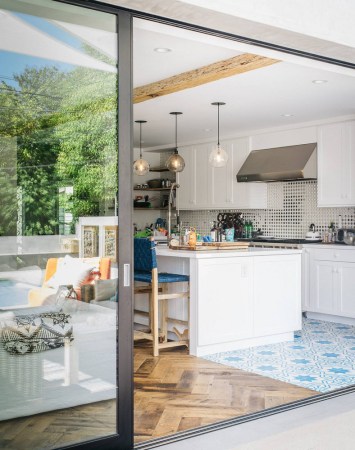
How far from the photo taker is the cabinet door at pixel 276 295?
5.73m

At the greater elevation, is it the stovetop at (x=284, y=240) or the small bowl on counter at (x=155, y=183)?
the small bowl on counter at (x=155, y=183)

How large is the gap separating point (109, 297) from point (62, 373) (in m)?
0.43

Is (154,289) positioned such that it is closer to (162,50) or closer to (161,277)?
(161,277)

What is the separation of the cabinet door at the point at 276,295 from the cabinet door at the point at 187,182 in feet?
12.2

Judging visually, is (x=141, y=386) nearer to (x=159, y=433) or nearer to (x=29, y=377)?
A: (x=159, y=433)

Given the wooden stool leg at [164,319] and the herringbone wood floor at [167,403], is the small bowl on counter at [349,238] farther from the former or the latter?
the herringbone wood floor at [167,403]

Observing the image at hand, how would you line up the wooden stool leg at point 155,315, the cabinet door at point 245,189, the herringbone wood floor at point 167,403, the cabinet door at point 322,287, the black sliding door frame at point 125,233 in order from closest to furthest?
1. the herringbone wood floor at point 167,403
2. the black sliding door frame at point 125,233
3. the wooden stool leg at point 155,315
4. the cabinet door at point 322,287
5. the cabinet door at point 245,189

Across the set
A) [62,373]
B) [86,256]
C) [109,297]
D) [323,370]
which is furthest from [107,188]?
[323,370]

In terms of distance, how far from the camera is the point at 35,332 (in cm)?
269

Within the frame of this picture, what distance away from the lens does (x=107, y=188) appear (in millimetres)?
2943

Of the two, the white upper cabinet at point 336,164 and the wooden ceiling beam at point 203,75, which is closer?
the wooden ceiling beam at point 203,75

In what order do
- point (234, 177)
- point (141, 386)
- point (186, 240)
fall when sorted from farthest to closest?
point (234, 177) < point (186, 240) < point (141, 386)

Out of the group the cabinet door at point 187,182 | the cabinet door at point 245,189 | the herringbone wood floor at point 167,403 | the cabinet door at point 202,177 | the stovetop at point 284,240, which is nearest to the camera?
the herringbone wood floor at point 167,403

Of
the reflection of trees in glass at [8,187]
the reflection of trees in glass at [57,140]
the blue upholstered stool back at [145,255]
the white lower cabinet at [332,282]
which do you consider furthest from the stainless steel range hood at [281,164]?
the reflection of trees in glass at [8,187]
